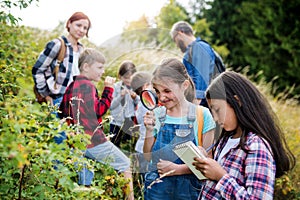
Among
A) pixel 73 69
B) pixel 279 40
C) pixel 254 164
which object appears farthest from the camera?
pixel 279 40

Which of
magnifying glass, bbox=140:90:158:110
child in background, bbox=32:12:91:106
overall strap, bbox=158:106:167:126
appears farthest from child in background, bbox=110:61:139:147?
→ overall strap, bbox=158:106:167:126

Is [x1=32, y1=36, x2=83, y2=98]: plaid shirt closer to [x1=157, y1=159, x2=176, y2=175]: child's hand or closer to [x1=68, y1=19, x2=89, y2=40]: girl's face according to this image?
[x1=68, y1=19, x2=89, y2=40]: girl's face

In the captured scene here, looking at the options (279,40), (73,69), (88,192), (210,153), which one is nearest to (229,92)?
(210,153)

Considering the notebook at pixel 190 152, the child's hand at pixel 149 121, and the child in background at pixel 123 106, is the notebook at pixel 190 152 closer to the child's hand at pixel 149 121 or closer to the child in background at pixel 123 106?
the child's hand at pixel 149 121

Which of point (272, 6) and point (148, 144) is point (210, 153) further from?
point (272, 6)

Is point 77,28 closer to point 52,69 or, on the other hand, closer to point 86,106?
point 52,69

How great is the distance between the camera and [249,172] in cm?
207

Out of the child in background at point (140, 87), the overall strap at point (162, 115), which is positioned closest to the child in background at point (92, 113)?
the child in background at point (140, 87)

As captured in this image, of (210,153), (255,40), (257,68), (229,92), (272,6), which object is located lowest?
(210,153)

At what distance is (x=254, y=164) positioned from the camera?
2.07m

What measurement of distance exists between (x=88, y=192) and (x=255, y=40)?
1126 centimetres

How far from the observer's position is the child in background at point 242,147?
205cm

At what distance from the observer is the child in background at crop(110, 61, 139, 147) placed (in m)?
4.24

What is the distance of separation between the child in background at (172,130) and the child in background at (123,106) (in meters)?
1.33
